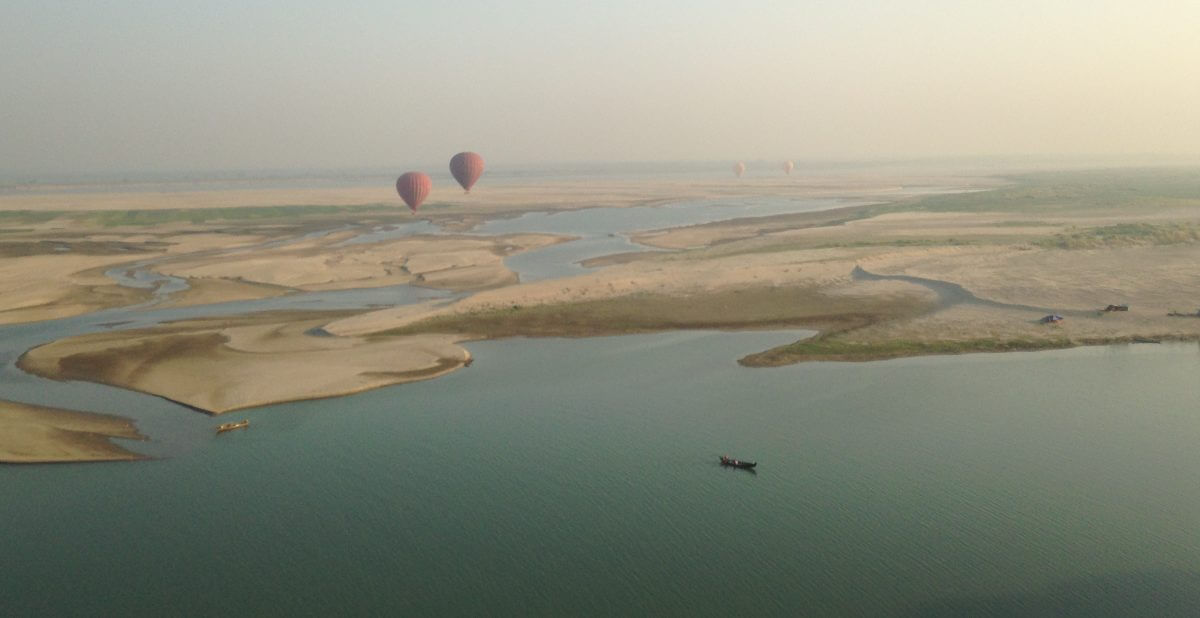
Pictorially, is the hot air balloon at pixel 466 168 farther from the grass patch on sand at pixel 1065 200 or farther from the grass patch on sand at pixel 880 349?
the grass patch on sand at pixel 880 349

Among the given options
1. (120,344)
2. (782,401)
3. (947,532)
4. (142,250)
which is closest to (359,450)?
(782,401)

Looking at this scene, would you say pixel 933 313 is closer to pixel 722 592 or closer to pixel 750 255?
pixel 750 255

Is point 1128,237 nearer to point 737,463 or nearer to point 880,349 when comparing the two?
point 880,349

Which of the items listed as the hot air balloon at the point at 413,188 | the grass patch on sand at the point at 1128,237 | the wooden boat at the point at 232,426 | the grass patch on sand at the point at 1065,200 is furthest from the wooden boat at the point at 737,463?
the grass patch on sand at the point at 1065,200

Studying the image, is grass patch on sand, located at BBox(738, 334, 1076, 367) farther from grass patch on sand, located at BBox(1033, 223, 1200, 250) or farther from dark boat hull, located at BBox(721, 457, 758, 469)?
grass patch on sand, located at BBox(1033, 223, 1200, 250)

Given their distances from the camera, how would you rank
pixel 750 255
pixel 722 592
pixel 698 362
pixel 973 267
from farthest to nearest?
pixel 750 255
pixel 973 267
pixel 698 362
pixel 722 592

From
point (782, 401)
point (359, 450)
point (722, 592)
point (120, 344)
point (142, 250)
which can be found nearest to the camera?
point (722, 592)

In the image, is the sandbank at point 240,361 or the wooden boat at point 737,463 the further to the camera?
the sandbank at point 240,361

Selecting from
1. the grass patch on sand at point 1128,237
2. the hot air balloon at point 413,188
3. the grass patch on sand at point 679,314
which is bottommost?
the grass patch on sand at point 679,314
